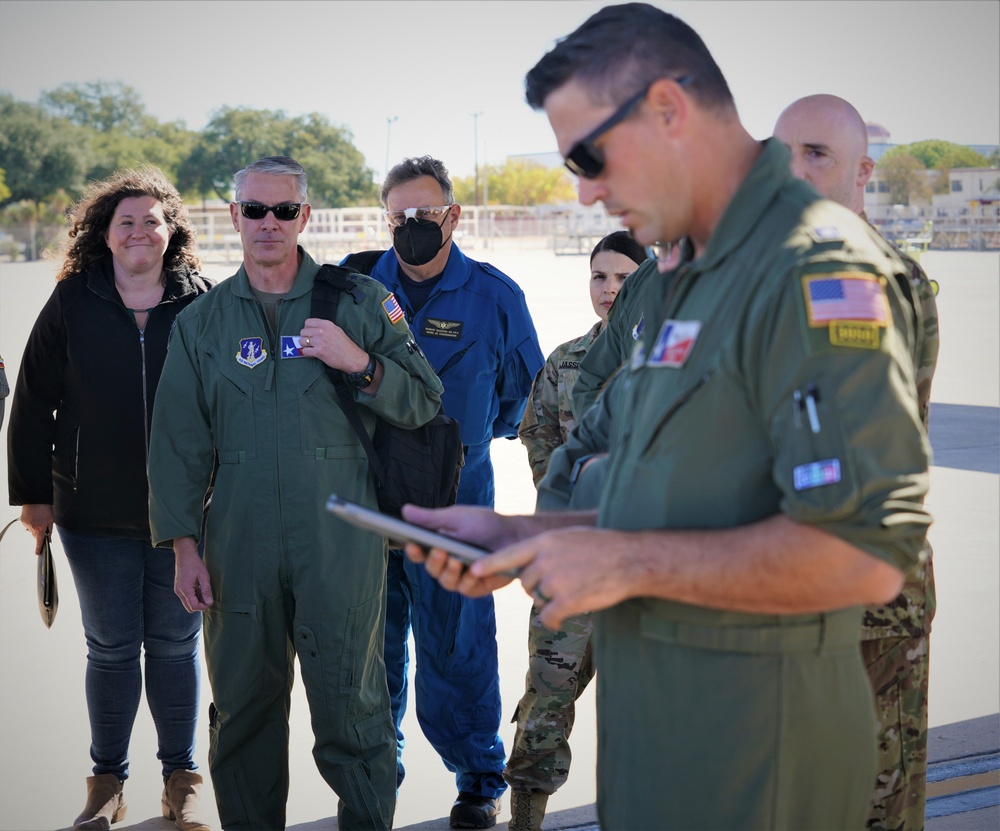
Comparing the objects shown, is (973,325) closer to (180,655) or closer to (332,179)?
(180,655)

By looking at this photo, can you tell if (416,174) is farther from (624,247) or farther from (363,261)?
(624,247)

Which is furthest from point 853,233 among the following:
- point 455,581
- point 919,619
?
point 919,619

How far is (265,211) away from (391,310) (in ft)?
1.70

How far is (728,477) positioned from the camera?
1521 mm

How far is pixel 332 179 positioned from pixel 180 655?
8517 cm

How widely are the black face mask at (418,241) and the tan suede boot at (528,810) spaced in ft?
6.78

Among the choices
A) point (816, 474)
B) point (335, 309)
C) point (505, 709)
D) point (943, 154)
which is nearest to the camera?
point (816, 474)

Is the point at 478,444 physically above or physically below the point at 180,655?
above

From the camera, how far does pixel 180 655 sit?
4.02m

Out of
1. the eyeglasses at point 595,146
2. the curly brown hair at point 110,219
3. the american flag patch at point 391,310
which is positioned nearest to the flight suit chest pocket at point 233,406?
the american flag patch at point 391,310

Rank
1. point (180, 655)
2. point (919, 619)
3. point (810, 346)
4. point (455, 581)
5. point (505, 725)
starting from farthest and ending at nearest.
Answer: point (505, 725), point (180, 655), point (919, 619), point (455, 581), point (810, 346)

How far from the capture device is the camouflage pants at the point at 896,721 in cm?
267

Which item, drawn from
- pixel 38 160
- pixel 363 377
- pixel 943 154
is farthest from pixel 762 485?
pixel 943 154

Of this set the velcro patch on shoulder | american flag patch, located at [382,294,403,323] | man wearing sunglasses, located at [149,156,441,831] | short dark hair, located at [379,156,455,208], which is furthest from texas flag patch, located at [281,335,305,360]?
the velcro patch on shoulder
